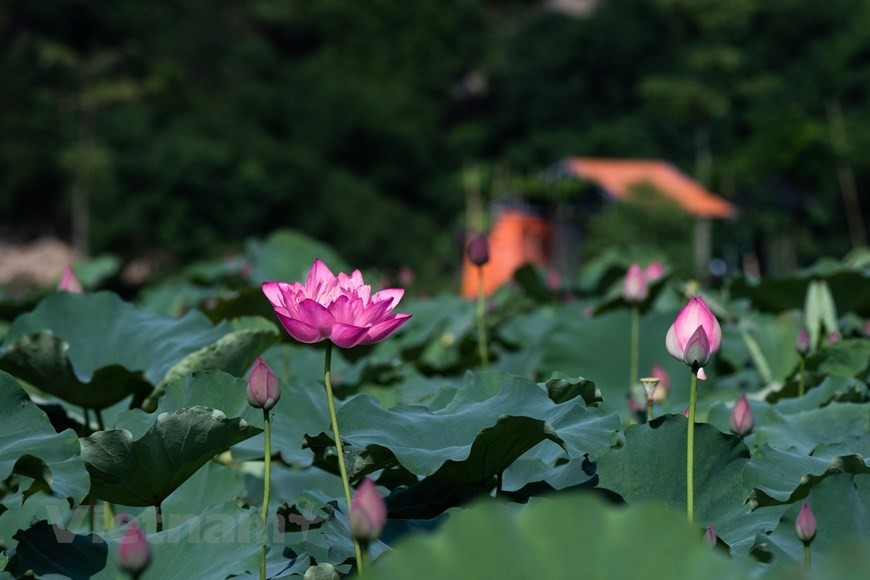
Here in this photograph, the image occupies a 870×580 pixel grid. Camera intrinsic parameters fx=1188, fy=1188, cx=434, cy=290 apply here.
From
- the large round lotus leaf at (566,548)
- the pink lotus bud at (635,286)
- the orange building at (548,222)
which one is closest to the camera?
the large round lotus leaf at (566,548)

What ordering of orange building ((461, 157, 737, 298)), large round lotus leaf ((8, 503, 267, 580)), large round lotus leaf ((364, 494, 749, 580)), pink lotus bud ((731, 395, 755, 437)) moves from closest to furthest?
large round lotus leaf ((364, 494, 749, 580)) < large round lotus leaf ((8, 503, 267, 580)) < pink lotus bud ((731, 395, 755, 437)) < orange building ((461, 157, 737, 298))

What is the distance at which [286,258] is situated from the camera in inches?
105

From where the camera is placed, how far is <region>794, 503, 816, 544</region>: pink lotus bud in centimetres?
72

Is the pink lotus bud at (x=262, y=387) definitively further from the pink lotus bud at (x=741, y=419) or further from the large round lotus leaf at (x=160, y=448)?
the pink lotus bud at (x=741, y=419)

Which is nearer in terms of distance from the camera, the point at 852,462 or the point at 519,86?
the point at 852,462

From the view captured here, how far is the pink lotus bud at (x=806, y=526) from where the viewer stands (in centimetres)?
72

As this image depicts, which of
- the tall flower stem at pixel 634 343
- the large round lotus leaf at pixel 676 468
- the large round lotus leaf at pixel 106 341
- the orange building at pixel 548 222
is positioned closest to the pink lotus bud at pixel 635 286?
the tall flower stem at pixel 634 343

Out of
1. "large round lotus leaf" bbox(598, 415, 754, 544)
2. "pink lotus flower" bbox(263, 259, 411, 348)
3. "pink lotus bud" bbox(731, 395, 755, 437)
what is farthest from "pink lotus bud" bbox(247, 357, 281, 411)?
"pink lotus bud" bbox(731, 395, 755, 437)

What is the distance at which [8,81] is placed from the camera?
19125mm

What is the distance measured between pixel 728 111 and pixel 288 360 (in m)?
25.7

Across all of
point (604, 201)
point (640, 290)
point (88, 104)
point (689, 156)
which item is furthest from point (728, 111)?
point (640, 290)

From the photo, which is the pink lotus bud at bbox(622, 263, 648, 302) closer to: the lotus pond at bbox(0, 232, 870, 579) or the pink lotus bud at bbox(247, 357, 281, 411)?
the lotus pond at bbox(0, 232, 870, 579)

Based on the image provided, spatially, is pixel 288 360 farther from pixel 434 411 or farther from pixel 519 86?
pixel 519 86

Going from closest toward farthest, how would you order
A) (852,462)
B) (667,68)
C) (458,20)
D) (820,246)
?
(852,462)
(820,246)
(667,68)
(458,20)
